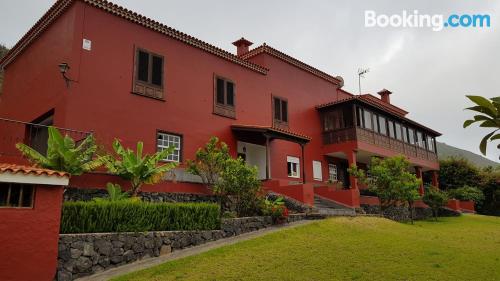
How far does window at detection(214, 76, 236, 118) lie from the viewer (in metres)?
18.7

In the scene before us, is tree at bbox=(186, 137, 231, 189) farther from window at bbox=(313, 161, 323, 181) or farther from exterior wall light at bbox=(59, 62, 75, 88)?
window at bbox=(313, 161, 323, 181)

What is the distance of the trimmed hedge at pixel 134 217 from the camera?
33.1 ft

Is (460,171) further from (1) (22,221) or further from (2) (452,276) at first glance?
(1) (22,221)

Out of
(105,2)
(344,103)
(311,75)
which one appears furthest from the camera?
(311,75)

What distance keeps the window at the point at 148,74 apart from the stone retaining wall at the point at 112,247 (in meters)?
6.34

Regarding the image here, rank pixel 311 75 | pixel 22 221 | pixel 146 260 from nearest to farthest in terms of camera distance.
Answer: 1. pixel 22 221
2. pixel 146 260
3. pixel 311 75

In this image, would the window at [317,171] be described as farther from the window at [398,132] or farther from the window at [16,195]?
the window at [16,195]

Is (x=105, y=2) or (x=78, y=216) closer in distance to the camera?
(x=78, y=216)

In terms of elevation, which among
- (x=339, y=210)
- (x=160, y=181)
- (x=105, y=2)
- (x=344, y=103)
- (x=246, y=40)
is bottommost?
(x=339, y=210)

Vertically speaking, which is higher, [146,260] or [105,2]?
[105,2]

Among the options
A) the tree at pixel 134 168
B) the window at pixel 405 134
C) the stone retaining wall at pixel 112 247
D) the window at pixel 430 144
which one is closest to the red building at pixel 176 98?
the tree at pixel 134 168

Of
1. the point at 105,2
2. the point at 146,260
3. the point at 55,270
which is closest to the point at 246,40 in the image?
the point at 105,2

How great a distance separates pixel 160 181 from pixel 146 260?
4582 millimetres

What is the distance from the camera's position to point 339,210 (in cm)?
1806
